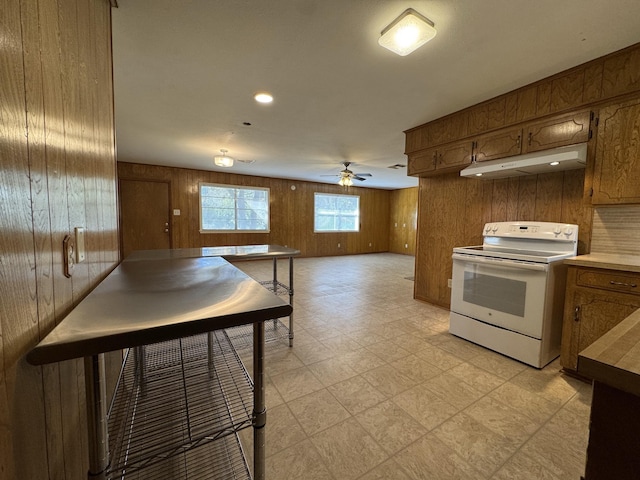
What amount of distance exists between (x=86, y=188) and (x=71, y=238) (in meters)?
0.29

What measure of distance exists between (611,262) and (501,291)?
706 millimetres

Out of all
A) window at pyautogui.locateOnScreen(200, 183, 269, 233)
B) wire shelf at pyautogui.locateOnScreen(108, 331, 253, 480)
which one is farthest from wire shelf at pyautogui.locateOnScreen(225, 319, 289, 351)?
window at pyautogui.locateOnScreen(200, 183, 269, 233)

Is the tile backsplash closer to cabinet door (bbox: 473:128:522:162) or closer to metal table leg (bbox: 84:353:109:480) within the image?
cabinet door (bbox: 473:128:522:162)

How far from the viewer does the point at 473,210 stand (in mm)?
3133

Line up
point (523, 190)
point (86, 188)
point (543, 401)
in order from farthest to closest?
point (523, 190), point (543, 401), point (86, 188)

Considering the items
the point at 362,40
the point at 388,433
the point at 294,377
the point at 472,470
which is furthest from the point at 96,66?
the point at 472,470

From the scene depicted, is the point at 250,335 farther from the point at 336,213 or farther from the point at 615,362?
the point at 336,213

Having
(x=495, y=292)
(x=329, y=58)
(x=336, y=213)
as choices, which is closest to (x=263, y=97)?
(x=329, y=58)

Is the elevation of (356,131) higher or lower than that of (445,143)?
higher

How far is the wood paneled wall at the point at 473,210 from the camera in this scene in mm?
2391

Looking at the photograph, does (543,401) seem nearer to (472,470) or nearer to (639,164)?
(472,470)

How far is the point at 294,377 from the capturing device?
1.95 m

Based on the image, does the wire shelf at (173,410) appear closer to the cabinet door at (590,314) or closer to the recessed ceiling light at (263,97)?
the recessed ceiling light at (263,97)

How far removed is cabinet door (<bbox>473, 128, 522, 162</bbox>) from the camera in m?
2.46
